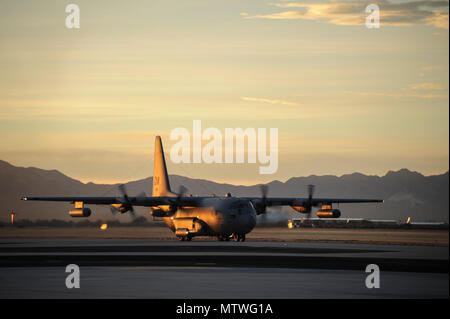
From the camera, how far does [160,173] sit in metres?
90.7

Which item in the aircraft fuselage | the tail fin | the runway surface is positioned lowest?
the runway surface

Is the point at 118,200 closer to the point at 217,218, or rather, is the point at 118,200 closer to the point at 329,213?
the point at 217,218

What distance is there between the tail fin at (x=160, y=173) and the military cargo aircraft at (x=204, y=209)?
6.66 meters

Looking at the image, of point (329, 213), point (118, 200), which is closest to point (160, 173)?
point (118, 200)

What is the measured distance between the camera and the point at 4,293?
2825 cm

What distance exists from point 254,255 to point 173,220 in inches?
1142

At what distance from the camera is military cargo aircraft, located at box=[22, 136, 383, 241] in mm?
74000

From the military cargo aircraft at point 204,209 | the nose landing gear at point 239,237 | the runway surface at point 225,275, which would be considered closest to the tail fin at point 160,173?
the military cargo aircraft at point 204,209

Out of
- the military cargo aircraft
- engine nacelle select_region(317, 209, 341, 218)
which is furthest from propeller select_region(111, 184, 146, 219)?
engine nacelle select_region(317, 209, 341, 218)

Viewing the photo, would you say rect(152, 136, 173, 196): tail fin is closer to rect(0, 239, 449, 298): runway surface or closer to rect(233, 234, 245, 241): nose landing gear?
rect(233, 234, 245, 241): nose landing gear

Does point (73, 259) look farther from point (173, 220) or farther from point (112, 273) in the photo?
point (173, 220)

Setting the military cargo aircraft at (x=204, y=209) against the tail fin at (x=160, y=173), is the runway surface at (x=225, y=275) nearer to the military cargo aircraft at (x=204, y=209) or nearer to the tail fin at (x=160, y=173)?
the military cargo aircraft at (x=204, y=209)

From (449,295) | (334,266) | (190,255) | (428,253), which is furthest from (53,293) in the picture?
(428,253)

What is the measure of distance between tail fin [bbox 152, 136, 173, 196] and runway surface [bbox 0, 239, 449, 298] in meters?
36.4
